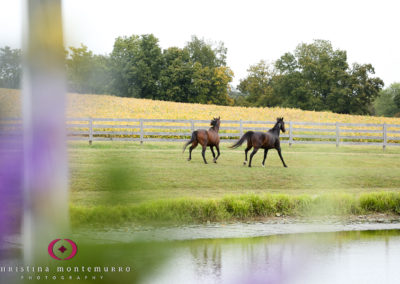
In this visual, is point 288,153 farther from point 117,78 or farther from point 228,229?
point 117,78

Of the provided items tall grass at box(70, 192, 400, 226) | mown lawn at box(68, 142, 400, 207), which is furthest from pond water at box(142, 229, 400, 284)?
mown lawn at box(68, 142, 400, 207)

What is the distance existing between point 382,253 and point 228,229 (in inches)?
66.5

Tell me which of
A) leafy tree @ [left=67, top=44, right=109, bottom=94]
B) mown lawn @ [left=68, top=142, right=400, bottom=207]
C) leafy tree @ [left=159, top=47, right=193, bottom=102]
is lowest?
mown lawn @ [left=68, top=142, right=400, bottom=207]

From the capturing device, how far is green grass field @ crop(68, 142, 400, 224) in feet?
2.99

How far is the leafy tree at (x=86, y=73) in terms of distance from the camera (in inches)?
32.5

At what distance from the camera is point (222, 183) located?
10289 mm

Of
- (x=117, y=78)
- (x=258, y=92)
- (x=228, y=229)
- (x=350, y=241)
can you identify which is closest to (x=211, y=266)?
(x=117, y=78)

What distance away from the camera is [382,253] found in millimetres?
3904

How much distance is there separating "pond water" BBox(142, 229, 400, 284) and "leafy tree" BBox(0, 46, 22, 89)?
1.22ft

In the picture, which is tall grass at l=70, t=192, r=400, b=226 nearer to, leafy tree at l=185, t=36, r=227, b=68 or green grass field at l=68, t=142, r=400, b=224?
green grass field at l=68, t=142, r=400, b=224

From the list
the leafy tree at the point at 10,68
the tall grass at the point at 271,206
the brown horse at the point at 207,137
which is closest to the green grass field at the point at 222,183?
the tall grass at the point at 271,206

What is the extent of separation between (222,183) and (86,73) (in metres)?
9.50

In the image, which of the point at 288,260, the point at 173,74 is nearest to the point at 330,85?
the point at 173,74

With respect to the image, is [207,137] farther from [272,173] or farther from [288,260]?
[288,260]
